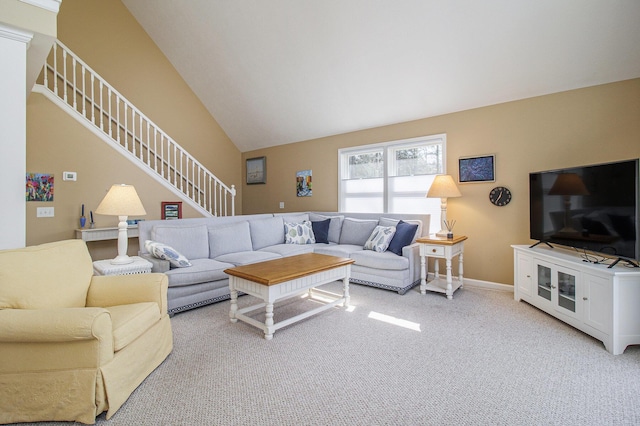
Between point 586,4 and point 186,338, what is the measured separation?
4532 mm

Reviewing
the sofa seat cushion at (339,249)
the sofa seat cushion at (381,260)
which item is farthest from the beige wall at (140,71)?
the sofa seat cushion at (381,260)

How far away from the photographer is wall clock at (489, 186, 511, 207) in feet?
12.5

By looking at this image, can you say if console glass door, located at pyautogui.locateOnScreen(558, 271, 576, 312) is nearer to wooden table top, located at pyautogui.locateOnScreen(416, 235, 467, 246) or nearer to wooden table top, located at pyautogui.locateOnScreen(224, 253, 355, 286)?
wooden table top, located at pyautogui.locateOnScreen(416, 235, 467, 246)

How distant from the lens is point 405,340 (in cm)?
255

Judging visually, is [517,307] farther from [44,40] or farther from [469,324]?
[44,40]

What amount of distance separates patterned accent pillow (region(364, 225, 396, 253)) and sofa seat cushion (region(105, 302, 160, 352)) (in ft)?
9.22

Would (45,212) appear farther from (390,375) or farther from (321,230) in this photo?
(390,375)

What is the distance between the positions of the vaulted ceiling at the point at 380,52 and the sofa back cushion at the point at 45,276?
3.51 meters

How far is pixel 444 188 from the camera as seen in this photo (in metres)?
3.84

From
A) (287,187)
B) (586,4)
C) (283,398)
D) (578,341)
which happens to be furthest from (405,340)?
(287,187)

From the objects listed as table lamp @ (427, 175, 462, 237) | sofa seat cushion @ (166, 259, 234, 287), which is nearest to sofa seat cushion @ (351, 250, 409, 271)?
table lamp @ (427, 175, 462, 237)

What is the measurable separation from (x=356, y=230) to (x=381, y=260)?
95 cm

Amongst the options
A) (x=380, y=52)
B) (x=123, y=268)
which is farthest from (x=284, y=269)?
(x=380, y=52)

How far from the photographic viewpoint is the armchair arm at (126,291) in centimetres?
215
